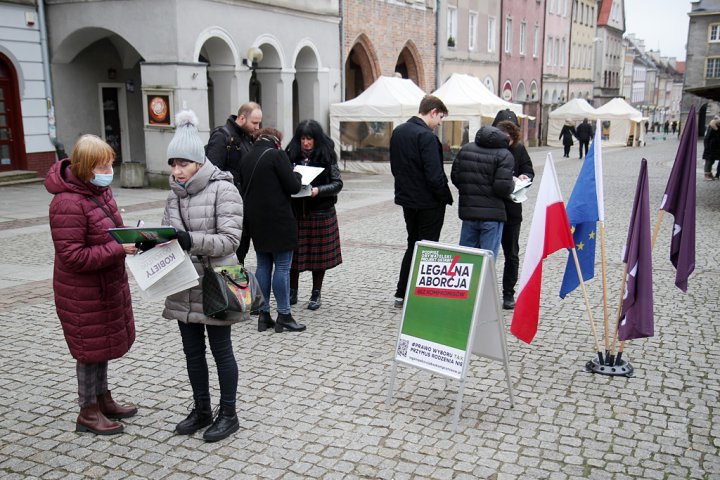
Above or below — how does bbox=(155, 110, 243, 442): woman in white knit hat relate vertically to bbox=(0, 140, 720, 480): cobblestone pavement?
above

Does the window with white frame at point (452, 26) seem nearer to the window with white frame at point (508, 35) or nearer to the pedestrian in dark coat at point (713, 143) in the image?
the window with white frame at point (508, 35)

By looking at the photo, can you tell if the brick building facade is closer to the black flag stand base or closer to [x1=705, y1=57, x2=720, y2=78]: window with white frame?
the black flag stand base

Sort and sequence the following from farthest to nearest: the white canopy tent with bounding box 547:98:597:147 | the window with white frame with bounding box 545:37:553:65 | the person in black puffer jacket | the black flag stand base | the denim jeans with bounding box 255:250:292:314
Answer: the window with white frame with bounding box 545:37:553:65 → the white canopy tent with bounding box 547:98:597:147 → the person in black puffer jacket → the denim jeans with bounding box 255:250:292:314 → the black flag stand base

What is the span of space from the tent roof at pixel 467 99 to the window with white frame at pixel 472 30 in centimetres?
829

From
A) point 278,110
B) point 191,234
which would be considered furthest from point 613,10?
point 191,234

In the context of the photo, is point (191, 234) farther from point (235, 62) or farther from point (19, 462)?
→ point (235, 62)

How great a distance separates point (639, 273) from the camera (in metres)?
4.89

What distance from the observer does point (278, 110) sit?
19.8m

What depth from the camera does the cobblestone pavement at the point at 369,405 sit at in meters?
3.94

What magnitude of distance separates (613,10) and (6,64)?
58.8m

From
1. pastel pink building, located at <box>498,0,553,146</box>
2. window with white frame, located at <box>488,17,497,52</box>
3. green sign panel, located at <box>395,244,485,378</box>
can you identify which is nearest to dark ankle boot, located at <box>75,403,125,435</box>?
green sign panel, located at <box>395,244,485,378</box>

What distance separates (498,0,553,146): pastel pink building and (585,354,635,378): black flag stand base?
32.3 metres

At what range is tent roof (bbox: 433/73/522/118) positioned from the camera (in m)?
22.6

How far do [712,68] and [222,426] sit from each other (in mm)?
66932
